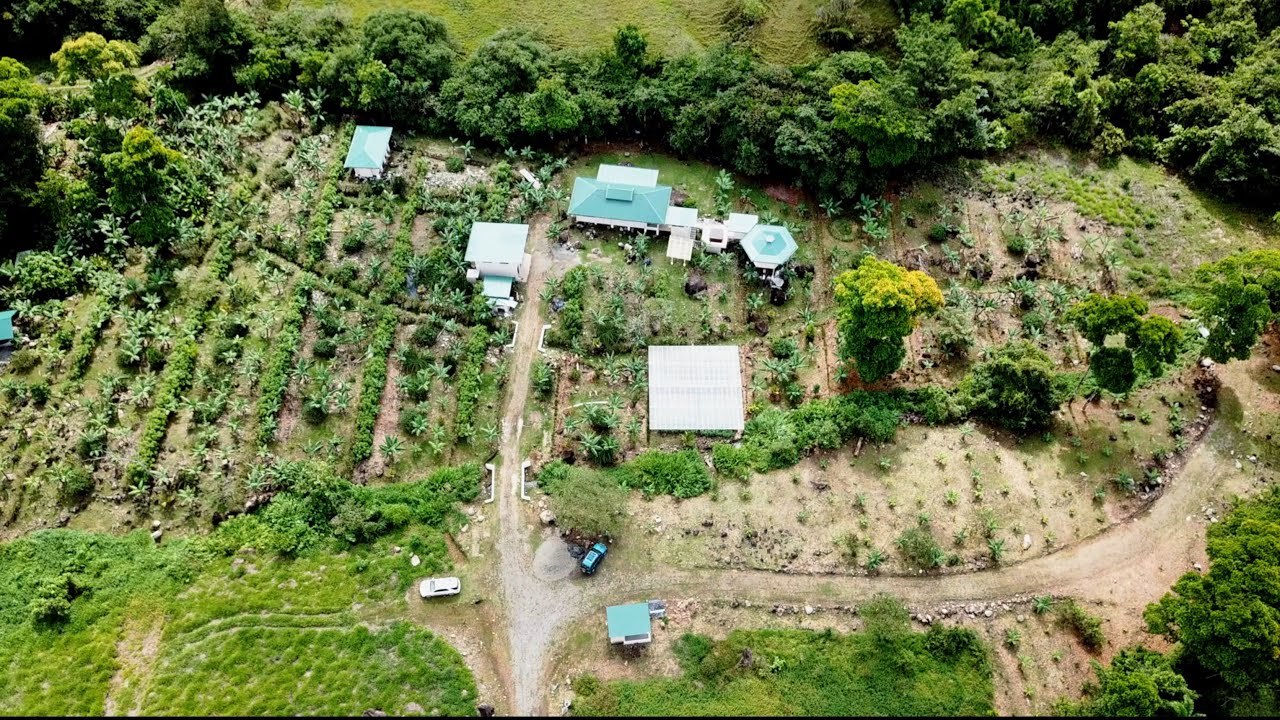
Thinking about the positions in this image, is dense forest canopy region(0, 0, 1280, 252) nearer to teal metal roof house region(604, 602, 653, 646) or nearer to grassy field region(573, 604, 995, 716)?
grassy field region(573, 604, 995, 716)

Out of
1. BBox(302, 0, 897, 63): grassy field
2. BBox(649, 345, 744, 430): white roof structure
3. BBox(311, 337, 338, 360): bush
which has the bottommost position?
BBox(649, 345, 744, 430): white roof structure

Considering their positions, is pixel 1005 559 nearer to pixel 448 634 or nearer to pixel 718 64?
pixel 448 634

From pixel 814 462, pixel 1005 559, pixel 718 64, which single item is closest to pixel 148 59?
pixel 718 64

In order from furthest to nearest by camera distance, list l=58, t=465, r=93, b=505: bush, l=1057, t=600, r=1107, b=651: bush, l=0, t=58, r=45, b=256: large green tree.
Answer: l=0, t=58, r=45, b=256: large green tree, l=58, t=465, r=93, b=505: bush, l=1057, t=600, r=1107, b=651: bush

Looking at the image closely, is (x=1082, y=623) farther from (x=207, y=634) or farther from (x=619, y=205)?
(x=207, y=634)

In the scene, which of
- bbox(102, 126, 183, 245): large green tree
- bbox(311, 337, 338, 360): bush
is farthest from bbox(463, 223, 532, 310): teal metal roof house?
bbox(102, 126, 183, 245): large green tree
